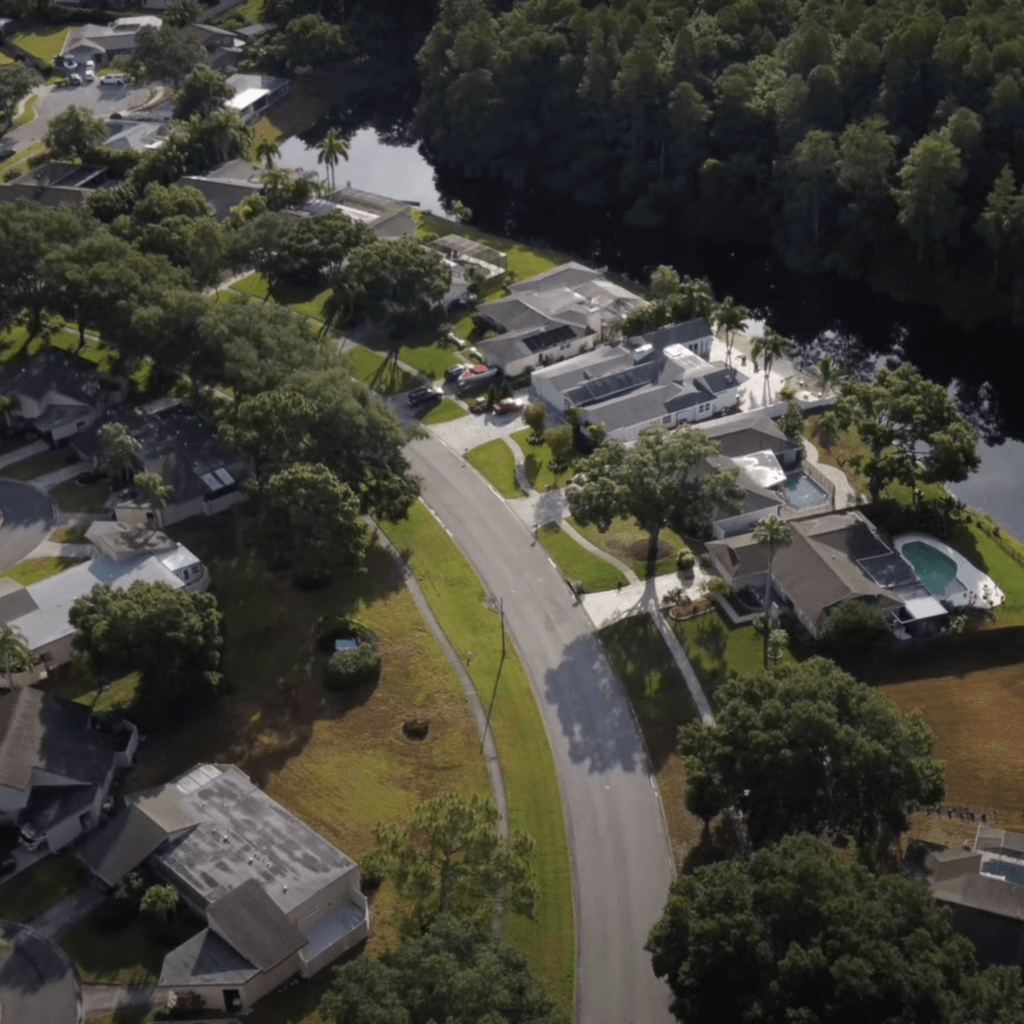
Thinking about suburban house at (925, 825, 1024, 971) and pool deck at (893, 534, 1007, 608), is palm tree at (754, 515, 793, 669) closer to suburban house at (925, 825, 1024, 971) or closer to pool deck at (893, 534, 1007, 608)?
pool deck at (893, 534, 1007, 608)

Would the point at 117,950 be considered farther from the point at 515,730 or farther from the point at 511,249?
the point at 511,249

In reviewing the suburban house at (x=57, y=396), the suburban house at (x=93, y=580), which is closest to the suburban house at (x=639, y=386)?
the suburban house at (x=93, y=580)

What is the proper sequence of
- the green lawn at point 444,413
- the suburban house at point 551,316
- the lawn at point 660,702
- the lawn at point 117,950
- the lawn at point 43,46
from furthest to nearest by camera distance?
the lawn at point 43,46 < the suburban house at point 551,316 < the green lawn at point 444,413 < the lawn at point 660,702 < the lawn at point 117,950

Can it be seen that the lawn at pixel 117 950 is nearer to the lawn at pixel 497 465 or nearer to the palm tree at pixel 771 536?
the palm tree at pixel 771 536

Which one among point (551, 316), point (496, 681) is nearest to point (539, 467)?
point (551, 316)

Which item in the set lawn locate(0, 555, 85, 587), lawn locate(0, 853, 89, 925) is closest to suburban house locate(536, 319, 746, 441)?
lawn locate(0, 555, 85, 587)

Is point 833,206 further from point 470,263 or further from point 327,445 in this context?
point 327,445

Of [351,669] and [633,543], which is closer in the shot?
[351,669]
